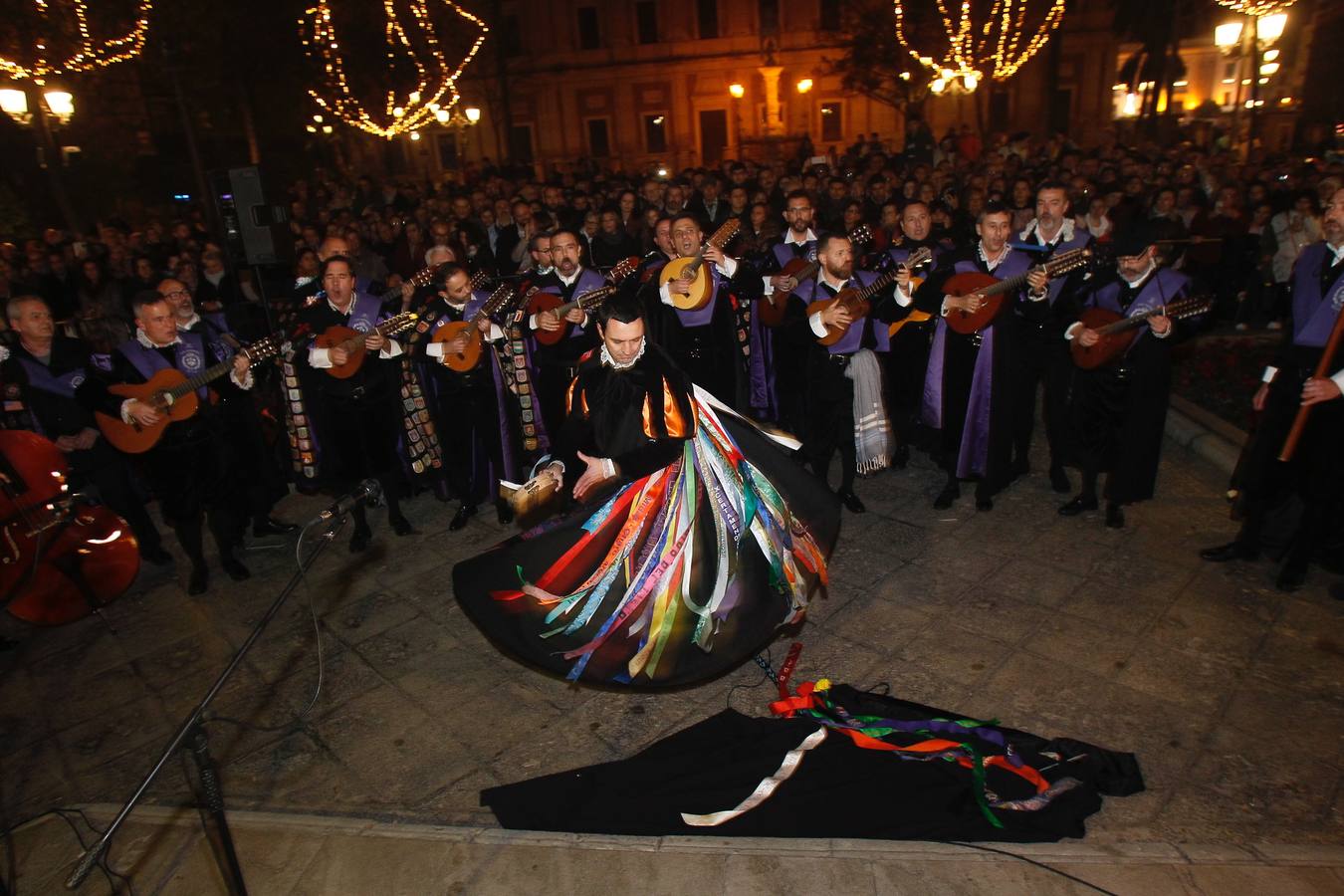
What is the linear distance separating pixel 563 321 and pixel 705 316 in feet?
3.94

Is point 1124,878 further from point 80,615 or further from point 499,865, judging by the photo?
point 80,615

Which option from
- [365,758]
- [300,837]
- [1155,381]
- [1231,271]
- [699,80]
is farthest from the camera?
[699,80]

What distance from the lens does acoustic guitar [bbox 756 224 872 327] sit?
20.6ft

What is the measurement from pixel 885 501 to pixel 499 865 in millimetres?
4191

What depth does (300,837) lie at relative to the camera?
361 cm

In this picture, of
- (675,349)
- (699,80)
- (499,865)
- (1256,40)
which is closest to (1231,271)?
(675,349)

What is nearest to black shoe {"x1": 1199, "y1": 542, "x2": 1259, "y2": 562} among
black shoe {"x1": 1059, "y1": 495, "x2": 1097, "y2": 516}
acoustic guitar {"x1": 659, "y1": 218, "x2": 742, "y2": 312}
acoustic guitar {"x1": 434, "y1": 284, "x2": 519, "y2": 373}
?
black shoe {"x1": 1059, "y1": 495, "x2": 1097, "y2": 516}

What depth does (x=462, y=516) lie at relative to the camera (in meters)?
6.78

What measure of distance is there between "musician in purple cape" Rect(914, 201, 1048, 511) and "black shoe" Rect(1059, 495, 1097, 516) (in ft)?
1.57

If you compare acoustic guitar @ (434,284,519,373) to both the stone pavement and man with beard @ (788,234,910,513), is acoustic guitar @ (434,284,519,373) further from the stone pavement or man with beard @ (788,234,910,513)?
man with beard @ (788,234,910,513)

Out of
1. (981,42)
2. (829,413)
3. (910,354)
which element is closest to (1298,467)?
(910,354)

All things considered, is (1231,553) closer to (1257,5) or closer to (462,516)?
(462,516)

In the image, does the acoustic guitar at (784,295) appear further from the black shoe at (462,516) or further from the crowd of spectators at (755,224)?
the black shoe at (462,516)

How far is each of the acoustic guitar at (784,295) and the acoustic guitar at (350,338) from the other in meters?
2.82
